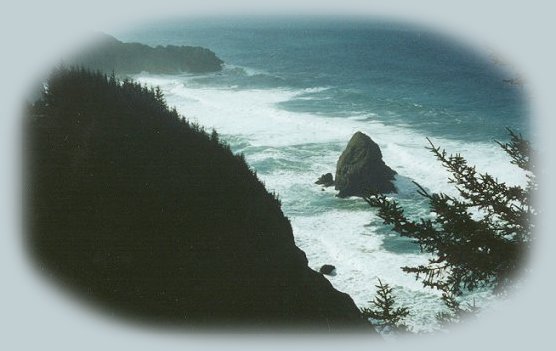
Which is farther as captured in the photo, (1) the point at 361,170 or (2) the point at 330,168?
(2) the point at 330,168

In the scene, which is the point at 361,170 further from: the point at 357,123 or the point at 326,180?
the point at 357,123

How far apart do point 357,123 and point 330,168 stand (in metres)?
14.2

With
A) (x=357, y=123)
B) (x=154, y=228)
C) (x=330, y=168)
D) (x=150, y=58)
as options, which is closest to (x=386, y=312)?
(x=154, y=228)

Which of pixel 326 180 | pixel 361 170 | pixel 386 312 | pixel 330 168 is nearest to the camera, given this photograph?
pixel 386 312

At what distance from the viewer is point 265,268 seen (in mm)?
12266

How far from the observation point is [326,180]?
3312 cm

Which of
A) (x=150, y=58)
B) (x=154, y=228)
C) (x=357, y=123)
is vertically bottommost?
(x=154, y=228)

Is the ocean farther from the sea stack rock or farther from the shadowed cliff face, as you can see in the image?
the shadowed cliff face

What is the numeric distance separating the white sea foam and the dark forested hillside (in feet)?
69.7

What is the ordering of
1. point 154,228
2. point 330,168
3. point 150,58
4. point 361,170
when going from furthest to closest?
1. point 150,58
2. point 330,168
3. point 361,170
4. point 154,228

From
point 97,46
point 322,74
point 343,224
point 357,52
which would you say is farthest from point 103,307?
point 357,52

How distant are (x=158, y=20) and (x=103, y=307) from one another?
648 ft

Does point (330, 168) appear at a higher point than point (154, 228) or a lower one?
lower

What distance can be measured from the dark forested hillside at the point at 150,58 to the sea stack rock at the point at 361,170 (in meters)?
56.7
